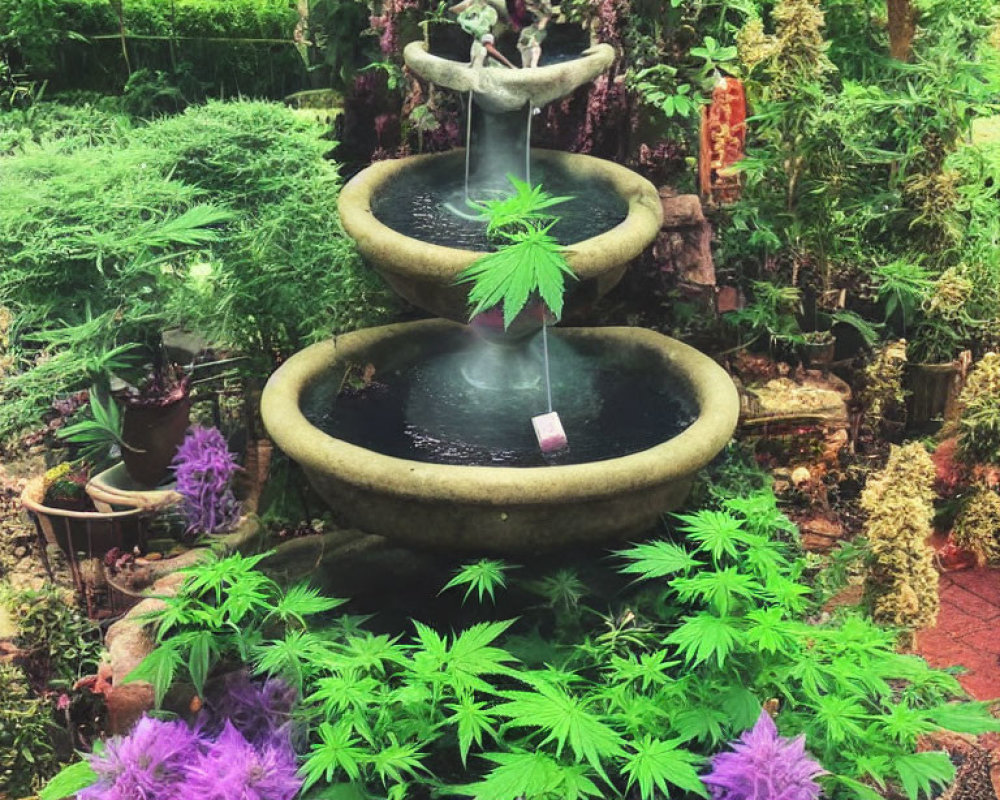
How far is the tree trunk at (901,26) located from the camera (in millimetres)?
7016

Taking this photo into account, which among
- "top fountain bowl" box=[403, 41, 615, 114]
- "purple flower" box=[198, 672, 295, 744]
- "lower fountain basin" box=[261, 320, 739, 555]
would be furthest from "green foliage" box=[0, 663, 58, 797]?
"top fountain bowl" box=[403, 41, 615, 114]

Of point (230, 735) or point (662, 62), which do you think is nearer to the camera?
point (230, 735)

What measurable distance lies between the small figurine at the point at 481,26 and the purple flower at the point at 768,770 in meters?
3.14

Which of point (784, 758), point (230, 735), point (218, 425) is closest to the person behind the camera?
point (784, 758)

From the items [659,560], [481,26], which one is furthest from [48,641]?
[481,26]

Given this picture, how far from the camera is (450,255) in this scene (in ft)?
13.9

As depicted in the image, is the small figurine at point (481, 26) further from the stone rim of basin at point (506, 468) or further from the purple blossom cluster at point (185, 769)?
the purple blossom cluster at point (185, 769)

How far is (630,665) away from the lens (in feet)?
11.3

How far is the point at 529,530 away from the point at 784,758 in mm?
1322

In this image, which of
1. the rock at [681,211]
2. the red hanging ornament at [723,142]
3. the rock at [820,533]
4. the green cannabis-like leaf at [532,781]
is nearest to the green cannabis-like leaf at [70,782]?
the green cannabis-like leaf at [532,781]

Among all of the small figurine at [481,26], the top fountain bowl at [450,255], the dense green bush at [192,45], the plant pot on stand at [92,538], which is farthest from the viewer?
the dense green bush at [192,45]

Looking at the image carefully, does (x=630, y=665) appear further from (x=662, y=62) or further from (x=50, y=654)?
(x=662, y=62)

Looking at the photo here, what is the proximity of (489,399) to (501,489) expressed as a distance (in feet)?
3.74

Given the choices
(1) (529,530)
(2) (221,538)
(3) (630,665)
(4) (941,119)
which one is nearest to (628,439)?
(1) (529,530)
